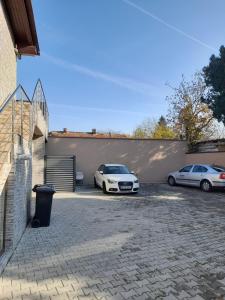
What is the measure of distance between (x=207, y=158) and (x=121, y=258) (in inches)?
571

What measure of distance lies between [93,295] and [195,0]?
9.86 metres

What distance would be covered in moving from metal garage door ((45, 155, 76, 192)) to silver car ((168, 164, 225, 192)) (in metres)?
6.64

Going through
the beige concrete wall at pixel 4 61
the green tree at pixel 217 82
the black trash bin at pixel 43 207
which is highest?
the green tree at pixel 217 82

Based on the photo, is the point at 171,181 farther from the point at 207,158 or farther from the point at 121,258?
the point at 121,258

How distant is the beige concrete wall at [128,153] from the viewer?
58.2 feet

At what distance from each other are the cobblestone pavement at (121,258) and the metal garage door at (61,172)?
18.1 feet

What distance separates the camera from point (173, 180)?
1742cm

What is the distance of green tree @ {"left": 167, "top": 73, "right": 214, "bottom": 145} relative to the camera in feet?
78.4

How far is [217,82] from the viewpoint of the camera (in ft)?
51.6

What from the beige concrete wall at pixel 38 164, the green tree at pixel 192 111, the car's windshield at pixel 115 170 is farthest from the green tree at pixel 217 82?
the beige concrete wall at pixel 38 164

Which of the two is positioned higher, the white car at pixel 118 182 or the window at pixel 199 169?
the window at pixel 199 169

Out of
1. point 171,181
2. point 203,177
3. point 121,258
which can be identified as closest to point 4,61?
point 121,258

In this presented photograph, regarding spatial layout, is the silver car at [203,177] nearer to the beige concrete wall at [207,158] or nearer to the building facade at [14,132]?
the beige concrete wall at [207,158]

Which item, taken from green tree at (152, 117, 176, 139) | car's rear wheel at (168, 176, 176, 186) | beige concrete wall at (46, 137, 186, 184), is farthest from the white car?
green tree at (152, 117, 176, 139)
